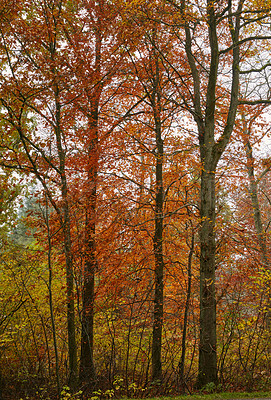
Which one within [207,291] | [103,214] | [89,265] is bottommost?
[207,291]

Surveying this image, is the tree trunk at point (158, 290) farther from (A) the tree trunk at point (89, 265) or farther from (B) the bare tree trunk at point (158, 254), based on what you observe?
(A) the tree trunk at point (89, 265)

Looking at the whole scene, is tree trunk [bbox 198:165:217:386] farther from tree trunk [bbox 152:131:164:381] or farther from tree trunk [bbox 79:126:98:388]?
tree trunk [bbox 79:126:98:388]

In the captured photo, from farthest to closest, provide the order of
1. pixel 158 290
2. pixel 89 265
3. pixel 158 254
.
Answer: pixel 158 254 → pixel 158 290 → pixel 89 265

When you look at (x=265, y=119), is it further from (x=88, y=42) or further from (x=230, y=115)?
(x=88, y=42)

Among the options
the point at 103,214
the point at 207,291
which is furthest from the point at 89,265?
the point at 207,291

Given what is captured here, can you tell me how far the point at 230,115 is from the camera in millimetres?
7922

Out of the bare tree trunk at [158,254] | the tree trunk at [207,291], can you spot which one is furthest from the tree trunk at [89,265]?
the tree trunk at [207,291]

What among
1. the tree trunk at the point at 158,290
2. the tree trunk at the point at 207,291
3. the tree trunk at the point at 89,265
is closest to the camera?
the tree trunk at the point at 207,291

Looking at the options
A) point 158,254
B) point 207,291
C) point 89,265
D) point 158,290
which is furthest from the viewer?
point 158,254

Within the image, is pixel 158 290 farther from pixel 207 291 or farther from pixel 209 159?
pixel 209 159

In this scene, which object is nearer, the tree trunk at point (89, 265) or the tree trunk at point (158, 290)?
the tree trunk at point (89, 265)

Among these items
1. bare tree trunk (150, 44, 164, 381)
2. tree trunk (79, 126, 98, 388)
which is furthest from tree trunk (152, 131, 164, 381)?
tree trunk (79, 126, 98, 388)

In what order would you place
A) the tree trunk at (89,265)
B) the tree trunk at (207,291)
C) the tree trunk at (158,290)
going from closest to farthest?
the tree trunk at (207,291) < the tree trunk at (89,265) < the tree trunk at (158,290)

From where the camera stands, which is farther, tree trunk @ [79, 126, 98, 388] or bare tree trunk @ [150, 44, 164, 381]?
bare tree trunk @ [150, 44, 164, 381]
